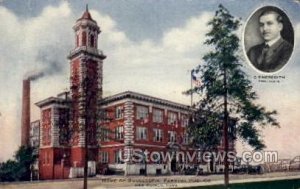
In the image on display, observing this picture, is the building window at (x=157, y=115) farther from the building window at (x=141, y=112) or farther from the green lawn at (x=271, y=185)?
the green lawn at (x=271, y=185)

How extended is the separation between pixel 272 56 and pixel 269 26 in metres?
0.33

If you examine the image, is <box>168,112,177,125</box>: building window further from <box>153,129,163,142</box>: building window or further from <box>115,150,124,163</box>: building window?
<box>115,150,124,163</box>: building window

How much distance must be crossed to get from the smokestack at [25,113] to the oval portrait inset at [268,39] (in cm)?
249

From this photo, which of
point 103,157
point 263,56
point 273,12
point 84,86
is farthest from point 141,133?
point 273,12

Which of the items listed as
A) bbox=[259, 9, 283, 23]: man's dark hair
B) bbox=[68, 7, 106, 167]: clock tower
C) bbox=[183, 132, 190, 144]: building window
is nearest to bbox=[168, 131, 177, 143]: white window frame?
bbox=[183, 132, 190, 144]: building window

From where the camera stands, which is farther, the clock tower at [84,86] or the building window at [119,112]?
the building window at [119,112]

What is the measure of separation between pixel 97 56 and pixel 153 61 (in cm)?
61

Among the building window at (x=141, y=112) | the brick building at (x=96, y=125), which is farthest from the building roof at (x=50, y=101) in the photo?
the building window at (x=141, y=112)

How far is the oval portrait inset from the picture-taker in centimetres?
730

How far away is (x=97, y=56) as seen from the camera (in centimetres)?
638

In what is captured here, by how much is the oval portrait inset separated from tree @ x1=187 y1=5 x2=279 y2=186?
166 mm

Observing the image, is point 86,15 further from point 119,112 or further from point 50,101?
point 119,112

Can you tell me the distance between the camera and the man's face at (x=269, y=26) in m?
7.37

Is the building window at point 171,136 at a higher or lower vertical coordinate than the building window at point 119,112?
lower
